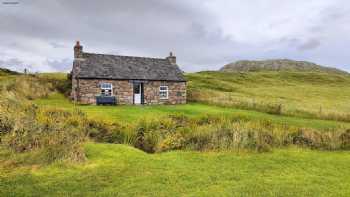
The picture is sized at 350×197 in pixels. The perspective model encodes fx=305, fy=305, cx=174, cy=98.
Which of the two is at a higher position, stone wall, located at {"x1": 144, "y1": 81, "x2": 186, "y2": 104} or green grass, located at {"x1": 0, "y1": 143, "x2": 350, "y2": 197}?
stone wall, located at {"x1": 144, "y1": 81, "x2": 186, "y2": 104}

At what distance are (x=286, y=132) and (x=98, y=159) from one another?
945 cm

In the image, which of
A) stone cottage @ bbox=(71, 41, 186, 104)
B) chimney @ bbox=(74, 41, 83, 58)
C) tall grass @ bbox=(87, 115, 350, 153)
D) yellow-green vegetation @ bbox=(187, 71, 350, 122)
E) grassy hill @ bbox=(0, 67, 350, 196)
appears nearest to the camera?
grassy hill @ bbox=(0, 67, 350, 196)

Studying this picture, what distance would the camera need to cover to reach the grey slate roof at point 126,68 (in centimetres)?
3209

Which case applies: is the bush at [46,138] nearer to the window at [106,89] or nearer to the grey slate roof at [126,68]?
the window at [106,89]

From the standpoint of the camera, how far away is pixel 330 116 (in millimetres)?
25844

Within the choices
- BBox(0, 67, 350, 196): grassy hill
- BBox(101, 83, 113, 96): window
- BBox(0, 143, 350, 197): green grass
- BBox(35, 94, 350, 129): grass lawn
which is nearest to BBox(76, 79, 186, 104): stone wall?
BBox(101, 83, 113, 96): window

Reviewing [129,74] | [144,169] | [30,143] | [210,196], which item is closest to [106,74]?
[129,74]

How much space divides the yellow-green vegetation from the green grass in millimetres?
17405

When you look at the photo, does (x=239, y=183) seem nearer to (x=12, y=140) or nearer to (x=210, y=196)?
(x=210, y=196)

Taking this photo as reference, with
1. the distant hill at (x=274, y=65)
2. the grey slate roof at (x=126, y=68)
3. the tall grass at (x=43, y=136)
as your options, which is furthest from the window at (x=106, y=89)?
the distant hill at (x=274, y=65)

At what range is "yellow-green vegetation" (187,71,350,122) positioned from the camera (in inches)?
1129

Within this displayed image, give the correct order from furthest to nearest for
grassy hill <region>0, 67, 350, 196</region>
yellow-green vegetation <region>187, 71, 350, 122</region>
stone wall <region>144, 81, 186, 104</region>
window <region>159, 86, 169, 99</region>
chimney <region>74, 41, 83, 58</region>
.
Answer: window <region>159, 86, 169, 99</region> < stone wall <region>144, 81, 186, 104</region> < chimney <region>74, 41, 83, 58</region> < yellow-green vegetation <region>187, 71, 350, 122</region> < grassy hill <region>0, 67, 350, 196</region>

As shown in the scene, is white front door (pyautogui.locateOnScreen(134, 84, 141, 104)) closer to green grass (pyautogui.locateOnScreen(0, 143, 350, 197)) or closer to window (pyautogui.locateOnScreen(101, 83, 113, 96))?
window (pyautogui.locateOnScreen(101, 83, 113, 96))

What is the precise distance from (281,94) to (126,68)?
29.8 metres
